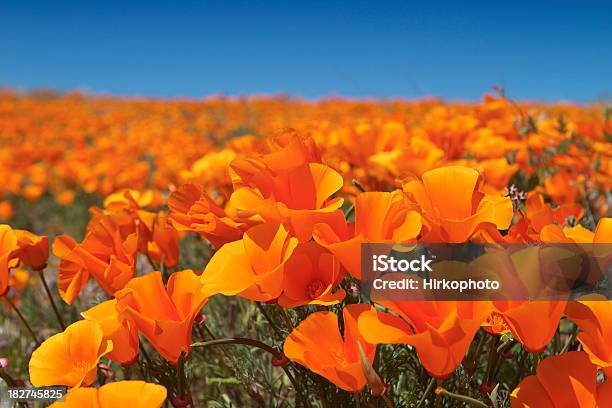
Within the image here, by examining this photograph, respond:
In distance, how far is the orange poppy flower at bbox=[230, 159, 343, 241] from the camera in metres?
0.95

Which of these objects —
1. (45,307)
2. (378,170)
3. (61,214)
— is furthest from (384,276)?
(61,214)

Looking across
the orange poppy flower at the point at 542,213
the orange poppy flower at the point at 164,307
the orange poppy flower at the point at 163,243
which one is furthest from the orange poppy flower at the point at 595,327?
the orange poppy flower at the point at 163,243

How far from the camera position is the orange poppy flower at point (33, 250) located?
4.18ft

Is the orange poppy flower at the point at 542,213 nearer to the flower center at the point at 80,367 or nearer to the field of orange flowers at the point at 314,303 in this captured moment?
the field of orange flowers at the point at 314,303

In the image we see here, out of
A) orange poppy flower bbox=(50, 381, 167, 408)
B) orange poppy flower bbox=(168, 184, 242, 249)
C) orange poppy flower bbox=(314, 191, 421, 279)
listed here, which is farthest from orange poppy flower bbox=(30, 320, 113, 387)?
orange poppy flower bbox=(314, 191, 421, 279)

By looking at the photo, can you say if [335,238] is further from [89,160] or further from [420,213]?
[89,160]

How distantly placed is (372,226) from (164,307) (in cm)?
38

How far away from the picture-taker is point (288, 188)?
1.05 m

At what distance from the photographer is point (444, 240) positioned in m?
0.90

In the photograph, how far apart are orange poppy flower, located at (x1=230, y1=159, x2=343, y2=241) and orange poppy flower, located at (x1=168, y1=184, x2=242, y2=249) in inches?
2.8

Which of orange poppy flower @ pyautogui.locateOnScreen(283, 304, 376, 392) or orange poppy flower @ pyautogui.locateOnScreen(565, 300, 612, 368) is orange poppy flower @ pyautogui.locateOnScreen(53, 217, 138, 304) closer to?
orange poppy flower @ pyautogui.locateOnScreen(283, 304, 376, 392)

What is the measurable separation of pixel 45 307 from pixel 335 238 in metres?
2.41

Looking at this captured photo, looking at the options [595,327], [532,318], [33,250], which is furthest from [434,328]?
[33,250]

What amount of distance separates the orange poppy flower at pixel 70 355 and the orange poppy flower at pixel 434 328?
1.37 ft
